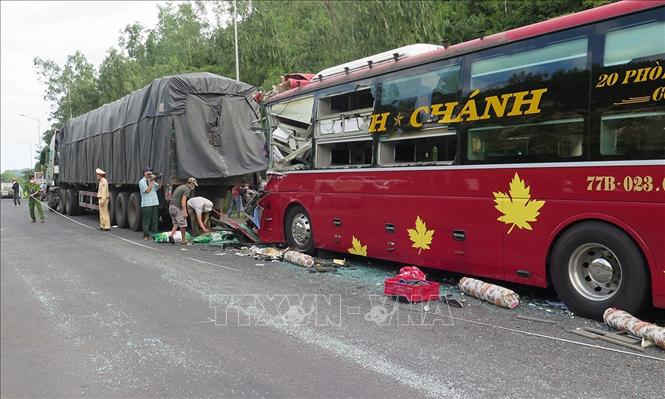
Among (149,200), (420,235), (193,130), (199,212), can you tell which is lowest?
(199,212)

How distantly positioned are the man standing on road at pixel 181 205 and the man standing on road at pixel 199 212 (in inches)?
10.1

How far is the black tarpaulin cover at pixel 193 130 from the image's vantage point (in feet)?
40.7

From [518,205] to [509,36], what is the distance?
77.1 inches

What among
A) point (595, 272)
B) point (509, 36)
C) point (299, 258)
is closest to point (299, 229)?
point (299, 258)

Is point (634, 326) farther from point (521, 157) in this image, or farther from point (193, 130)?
point (193, 130)

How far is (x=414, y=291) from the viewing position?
6016mm

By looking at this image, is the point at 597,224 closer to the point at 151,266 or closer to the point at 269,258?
the point at 269,258

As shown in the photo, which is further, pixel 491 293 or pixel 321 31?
pixel 321 31

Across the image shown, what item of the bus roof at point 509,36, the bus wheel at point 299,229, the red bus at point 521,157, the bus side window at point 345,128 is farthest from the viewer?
the bus wheel at point 299,229

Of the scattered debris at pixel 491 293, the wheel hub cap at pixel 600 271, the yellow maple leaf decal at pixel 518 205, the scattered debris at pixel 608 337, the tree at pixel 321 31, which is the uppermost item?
the tree at pixel 321 31

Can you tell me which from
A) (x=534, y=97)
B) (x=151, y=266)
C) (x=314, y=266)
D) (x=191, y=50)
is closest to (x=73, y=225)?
(x=151, y=266)

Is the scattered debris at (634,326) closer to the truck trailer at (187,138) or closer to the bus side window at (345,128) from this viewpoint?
the bus side window at (345,128)

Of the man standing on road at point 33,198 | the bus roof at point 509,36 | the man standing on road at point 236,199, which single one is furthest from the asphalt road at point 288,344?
the man standing on road at point 33,198

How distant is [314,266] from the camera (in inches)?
332
